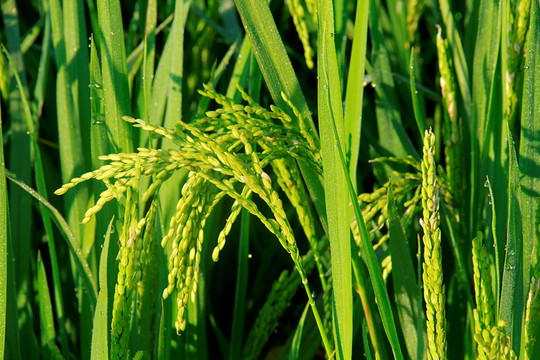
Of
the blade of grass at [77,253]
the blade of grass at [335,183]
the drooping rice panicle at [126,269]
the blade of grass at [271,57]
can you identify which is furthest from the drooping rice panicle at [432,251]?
the blade of grass at [77,253]

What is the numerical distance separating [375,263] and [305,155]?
8.2 inches

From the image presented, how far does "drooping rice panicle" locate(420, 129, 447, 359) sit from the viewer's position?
0.74 m

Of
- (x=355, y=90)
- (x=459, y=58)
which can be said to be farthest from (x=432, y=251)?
(x=459, y=58)

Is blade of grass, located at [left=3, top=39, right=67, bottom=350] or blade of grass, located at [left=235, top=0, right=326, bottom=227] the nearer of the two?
blade of grass, located at [left=235, top=0, right=326, bottom=227]

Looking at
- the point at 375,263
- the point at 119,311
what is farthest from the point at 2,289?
the point at 375,263

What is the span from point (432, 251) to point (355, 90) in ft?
1.11

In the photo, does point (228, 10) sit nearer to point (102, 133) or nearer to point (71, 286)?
point (102, 133)

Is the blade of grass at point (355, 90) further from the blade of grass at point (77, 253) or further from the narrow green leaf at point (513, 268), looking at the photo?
the blade of grass at point (77, 253)

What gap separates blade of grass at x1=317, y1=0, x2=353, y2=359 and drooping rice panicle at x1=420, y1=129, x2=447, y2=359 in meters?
0.12

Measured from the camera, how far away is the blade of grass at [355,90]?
0.93m

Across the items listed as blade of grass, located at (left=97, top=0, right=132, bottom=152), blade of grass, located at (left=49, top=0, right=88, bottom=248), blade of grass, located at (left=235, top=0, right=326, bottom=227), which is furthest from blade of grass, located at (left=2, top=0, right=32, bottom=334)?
blade of grass, located at (left=235, top=0, right=326, bottom=227)

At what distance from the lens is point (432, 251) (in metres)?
0.74

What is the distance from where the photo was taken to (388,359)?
1045 mm

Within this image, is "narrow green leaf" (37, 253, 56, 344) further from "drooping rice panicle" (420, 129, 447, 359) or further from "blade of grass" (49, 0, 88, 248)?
"drooping rice panicle" (420, 129, 447, 359)
